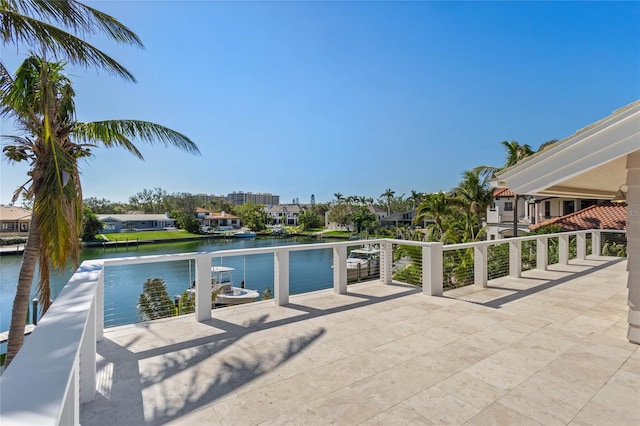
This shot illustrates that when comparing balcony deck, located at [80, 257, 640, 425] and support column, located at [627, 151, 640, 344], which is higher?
support column, located at [627, 151, 640, 344]

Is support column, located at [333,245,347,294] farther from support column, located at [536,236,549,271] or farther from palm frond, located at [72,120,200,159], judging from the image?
support column, located at [536,236,549,271]

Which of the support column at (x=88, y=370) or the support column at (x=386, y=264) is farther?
the support column at (x=386, y=264)

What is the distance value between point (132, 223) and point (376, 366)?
61078 mm

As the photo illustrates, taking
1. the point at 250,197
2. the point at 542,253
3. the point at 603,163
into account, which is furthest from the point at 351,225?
the point at 250,197

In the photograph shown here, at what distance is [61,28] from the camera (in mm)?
5129

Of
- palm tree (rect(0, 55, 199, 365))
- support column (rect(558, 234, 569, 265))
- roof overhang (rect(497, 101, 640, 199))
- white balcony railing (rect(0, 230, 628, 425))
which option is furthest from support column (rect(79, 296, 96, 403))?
support column (rect(558, 234, 569, 265))

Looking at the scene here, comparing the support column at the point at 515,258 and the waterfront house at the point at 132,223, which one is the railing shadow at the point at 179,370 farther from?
the waterfront house at the point at 132,223

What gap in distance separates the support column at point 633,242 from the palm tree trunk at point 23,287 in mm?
8455

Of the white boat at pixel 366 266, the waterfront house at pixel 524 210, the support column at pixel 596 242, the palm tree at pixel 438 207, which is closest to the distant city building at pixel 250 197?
the palm tree at pixel 438 207

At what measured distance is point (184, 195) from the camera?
234ft

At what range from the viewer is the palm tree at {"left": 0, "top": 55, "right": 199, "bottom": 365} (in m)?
4.99

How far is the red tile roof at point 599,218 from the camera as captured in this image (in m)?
16.1

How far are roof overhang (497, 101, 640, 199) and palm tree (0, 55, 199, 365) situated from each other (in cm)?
641

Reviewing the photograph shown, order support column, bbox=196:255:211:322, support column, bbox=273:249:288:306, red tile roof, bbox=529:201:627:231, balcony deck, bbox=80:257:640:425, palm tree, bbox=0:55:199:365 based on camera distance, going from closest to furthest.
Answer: balcony deck, bbox=80:257:640:425
support column, bbox=196:255:211:322
palm tree, bbox=0:55:199:365
support column, bbox=273:249:288:306
red tile roof, bbox=529:201:627:231
